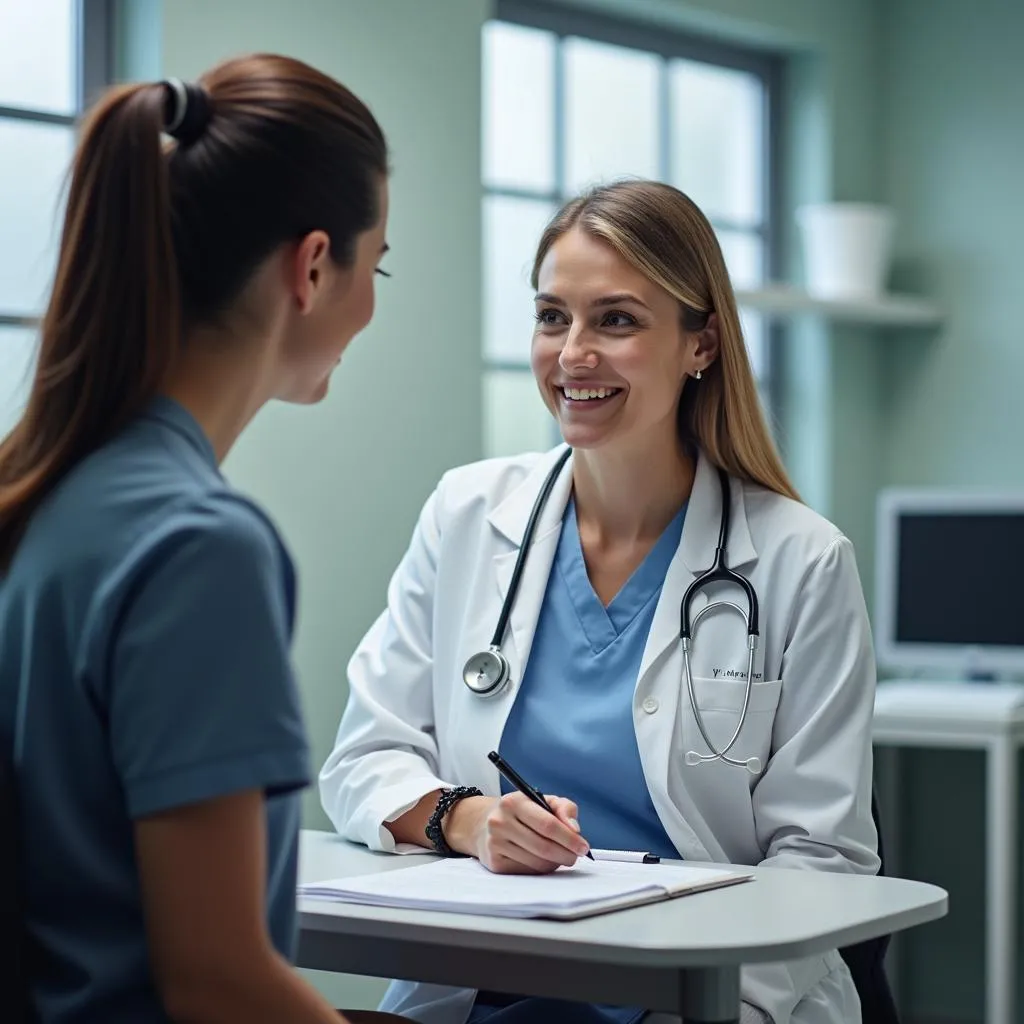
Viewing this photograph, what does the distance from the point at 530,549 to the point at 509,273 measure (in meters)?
1.55

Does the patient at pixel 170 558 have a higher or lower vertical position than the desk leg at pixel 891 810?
higher

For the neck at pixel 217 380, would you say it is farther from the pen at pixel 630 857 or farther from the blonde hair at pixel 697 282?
the blonde hair at pixel 697 282

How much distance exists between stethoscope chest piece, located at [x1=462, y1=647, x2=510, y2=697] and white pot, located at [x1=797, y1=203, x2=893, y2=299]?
2.17 m

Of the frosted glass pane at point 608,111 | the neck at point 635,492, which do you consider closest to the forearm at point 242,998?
the neck at point 635,492

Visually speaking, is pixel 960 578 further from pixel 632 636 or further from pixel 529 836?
pixel 529 836

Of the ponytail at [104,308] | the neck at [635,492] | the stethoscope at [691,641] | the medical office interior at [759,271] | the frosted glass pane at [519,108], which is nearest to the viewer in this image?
the ponytail at [104,308]

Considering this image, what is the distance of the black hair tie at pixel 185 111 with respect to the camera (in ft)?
3.61

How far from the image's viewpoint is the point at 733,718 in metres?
1.88

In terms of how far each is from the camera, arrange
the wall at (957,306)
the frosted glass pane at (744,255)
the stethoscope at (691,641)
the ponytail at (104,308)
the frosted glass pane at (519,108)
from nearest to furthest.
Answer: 1. the ponytail at (104,308)
2. the stethoscope at (691,641)
3. the frosted glass pane at (519,108)
4. the wall at (957,306)
5. the frosted glass pane at (744,255)

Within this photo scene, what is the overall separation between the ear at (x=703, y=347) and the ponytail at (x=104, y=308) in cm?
115

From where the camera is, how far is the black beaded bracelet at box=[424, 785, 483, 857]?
1752 millimetres

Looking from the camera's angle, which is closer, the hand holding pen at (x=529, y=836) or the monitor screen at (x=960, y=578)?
the hand holding pen at (x=529, y=836)

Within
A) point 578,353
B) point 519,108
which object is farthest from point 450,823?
point 519,108

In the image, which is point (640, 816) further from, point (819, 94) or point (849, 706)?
point (819, 94)
